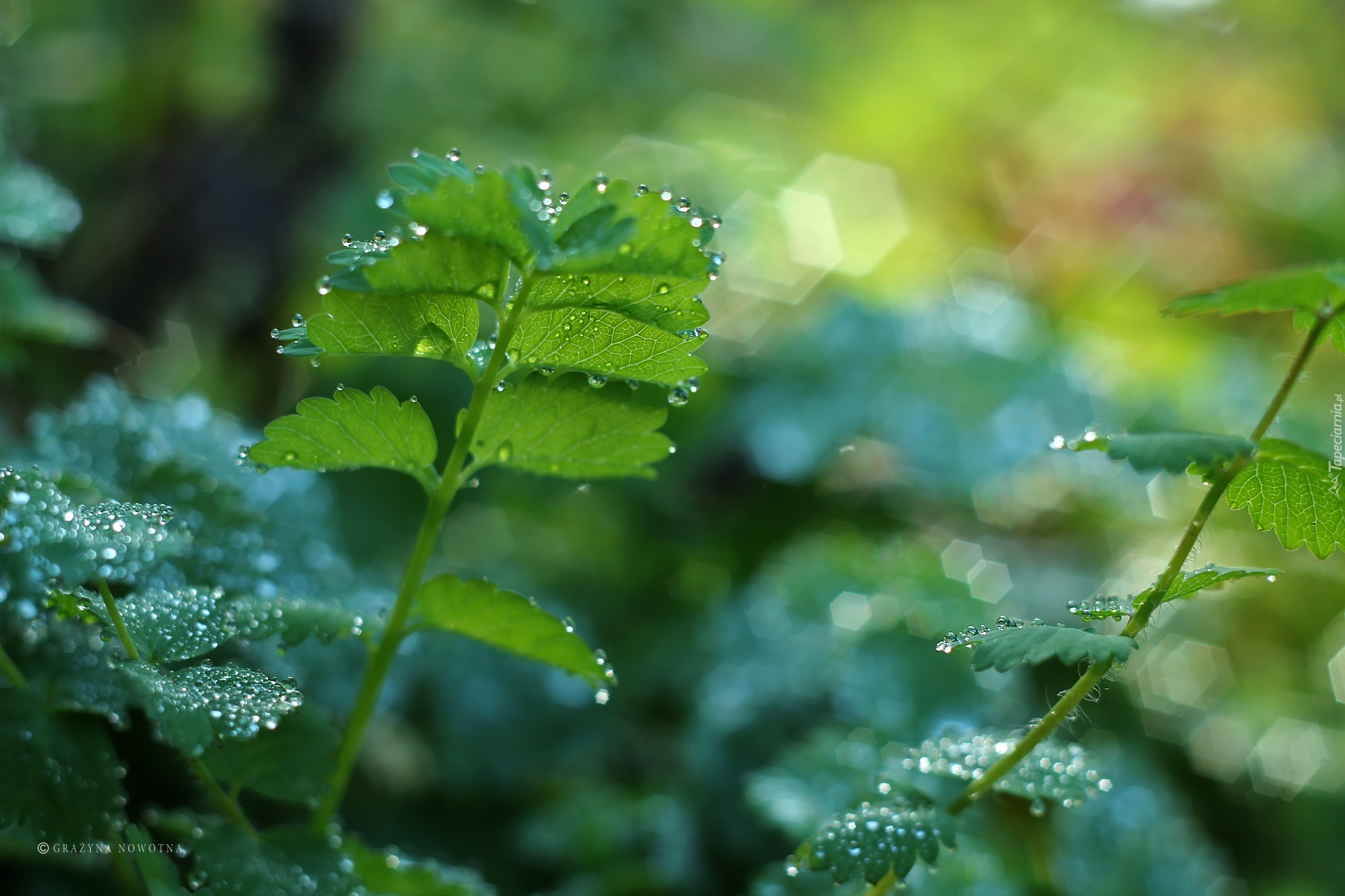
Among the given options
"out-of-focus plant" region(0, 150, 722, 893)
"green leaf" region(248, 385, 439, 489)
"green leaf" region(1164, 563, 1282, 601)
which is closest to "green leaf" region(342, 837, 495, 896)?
"out-of-focus plant" region(0, 150, 722, 893)

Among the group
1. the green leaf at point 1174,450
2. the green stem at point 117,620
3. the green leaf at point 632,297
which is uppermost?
the green leaf at point 632,297

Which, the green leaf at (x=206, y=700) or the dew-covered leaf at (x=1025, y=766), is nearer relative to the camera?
the green leaf at (x=206, y=700)

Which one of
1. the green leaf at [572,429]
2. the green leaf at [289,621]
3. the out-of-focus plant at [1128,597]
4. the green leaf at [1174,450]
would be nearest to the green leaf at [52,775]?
the green leaf at [289,621]

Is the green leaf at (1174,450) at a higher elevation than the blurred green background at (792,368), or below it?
higher

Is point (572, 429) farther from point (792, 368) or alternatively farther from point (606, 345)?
point (792, 368)

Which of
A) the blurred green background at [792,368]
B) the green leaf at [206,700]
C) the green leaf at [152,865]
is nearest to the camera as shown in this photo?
the green leaf at [206,700]

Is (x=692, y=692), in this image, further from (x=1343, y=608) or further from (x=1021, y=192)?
(x=1021, y=192)

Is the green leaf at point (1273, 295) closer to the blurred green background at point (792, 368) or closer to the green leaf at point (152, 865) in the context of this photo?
the blurred green background at point (792, 368)
